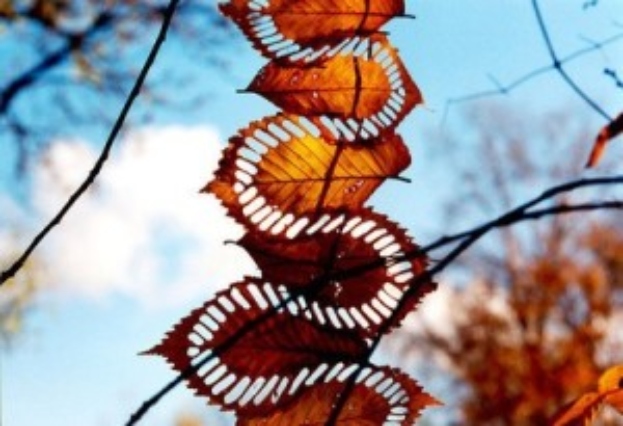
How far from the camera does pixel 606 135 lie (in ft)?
0.90

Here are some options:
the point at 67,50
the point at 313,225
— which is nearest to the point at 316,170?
the point at 313,225

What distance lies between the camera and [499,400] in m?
7.38

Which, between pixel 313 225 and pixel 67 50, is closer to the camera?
pixel 313 225

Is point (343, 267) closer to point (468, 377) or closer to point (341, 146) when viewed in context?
point (341, 146)

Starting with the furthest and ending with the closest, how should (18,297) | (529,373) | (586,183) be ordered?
(18,297) → (529,373) → (586,183)

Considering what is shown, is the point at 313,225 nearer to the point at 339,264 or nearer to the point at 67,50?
the point at 339,264

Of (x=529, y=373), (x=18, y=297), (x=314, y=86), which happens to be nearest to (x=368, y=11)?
(x=314, y=86)

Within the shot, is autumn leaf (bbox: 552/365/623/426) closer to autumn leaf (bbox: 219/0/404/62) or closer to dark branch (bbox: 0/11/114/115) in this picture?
autumn leaf (bbox: 219/0/404/62)

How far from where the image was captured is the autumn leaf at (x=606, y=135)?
0.87ft

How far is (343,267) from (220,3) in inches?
5.2

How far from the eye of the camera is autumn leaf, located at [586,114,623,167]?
0.27m

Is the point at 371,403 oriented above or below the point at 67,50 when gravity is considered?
below

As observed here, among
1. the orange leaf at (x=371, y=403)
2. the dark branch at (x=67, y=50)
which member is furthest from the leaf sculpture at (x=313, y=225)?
the dark branch at (x=67, y=50)

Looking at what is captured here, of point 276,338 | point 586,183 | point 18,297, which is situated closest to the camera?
point 586,183
